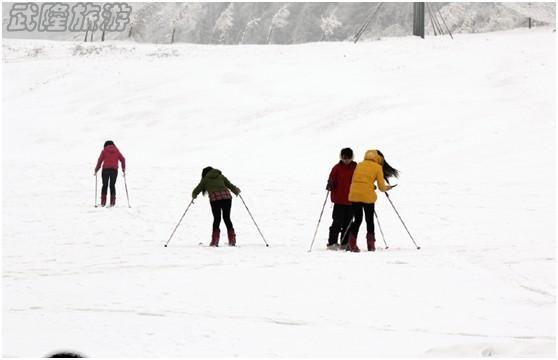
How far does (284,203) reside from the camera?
18.3 metres

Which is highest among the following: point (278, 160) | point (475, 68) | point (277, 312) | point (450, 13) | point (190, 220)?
point (450, 13)

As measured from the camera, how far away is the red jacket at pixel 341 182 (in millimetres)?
12663

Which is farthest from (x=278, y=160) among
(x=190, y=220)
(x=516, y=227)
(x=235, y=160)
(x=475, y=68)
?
(x=475, y=68)

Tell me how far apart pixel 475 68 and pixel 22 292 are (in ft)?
97.9

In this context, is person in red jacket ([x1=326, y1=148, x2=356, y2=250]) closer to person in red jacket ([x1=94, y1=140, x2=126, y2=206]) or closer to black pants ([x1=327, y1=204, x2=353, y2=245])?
black pants ([x1=327, y1=204, x2=353, y2=245])

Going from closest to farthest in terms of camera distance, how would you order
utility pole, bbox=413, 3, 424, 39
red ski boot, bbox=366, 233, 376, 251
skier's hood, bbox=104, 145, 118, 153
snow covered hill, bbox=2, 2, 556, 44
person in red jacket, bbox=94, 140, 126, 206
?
red ski boot, bbox=366, 233, 376, 251 < person in red jacket, bbox=94, 140, 126, 206 < skier's hood, bbox=104, 145, 118, 153 < utility pole, bbox=413, 3, 424, 39 < snow covered hill, bbox=2, 2, 556, 44

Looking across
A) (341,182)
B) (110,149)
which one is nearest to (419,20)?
(110,149)

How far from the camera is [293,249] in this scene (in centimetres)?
1279

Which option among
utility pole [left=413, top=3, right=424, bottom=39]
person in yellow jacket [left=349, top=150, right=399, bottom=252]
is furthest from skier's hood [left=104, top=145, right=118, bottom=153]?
utility pole [left=413, top=3, right=424, bottom=39]

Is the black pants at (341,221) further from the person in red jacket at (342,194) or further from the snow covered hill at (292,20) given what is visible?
the snow covered hill at (292,20)

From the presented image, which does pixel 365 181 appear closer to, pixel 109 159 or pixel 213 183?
pixel 213 183

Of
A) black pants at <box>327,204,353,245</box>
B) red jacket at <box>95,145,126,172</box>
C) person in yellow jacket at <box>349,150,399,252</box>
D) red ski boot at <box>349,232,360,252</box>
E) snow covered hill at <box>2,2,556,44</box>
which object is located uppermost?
snow covered hill at <box>2,2,556,44</box>

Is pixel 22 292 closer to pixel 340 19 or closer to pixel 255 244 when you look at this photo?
pixel 255 244

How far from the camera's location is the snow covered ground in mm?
7480
